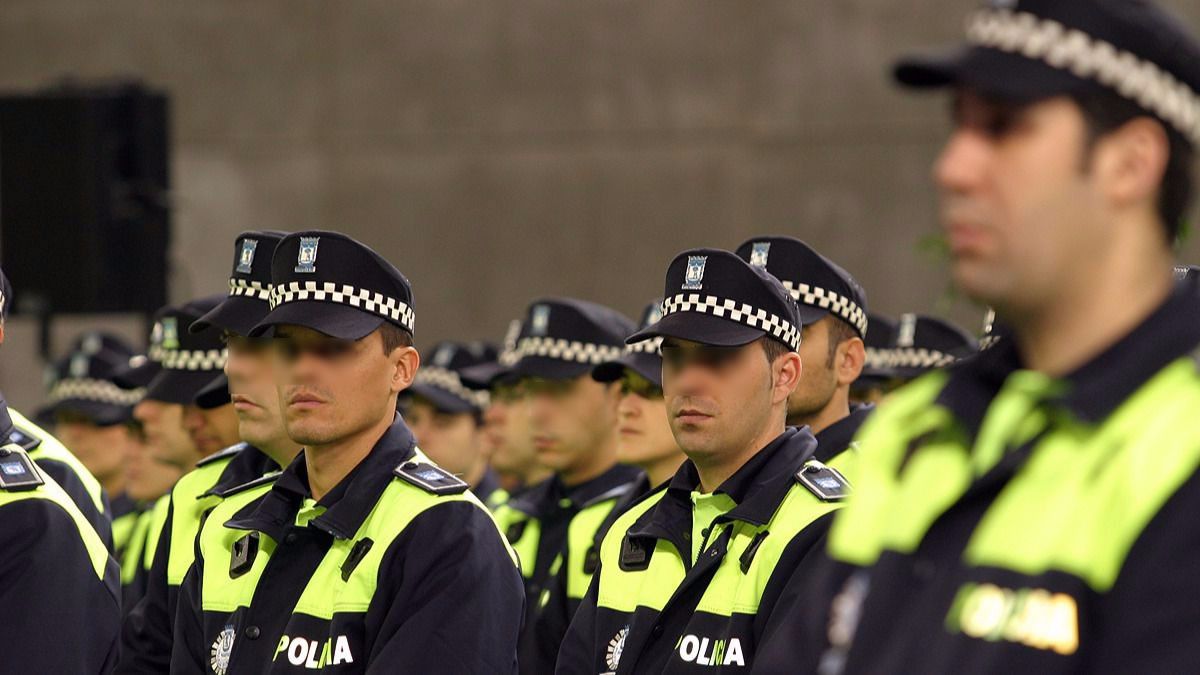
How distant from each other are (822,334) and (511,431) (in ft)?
8.87

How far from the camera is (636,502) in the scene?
4.65 m

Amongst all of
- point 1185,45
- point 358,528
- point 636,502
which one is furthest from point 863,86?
point 1185,45

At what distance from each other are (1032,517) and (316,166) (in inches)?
463

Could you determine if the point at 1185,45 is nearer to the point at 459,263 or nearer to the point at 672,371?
the point at 672,371

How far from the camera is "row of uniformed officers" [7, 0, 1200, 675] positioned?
1776 mm

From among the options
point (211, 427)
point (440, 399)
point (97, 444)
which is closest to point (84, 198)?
point (97, 444)

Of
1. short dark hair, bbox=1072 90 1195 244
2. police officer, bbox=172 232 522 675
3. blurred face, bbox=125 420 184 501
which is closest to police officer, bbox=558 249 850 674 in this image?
police officer, bbox=172 232 522 675

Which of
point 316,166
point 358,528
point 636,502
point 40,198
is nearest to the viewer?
point 358,528

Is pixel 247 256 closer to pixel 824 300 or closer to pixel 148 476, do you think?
pixel 824 300

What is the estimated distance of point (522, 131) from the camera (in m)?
13.0

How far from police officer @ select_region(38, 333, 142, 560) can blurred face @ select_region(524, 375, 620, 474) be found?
238 centimetres

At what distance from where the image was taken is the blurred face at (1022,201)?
5.85 feet

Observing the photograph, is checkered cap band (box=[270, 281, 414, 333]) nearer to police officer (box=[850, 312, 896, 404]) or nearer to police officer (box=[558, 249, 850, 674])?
police officer (box=[558, 249, 850, 674])

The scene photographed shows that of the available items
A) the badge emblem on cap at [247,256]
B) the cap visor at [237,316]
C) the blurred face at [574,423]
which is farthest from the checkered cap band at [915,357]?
the cap visor at [237,316]
